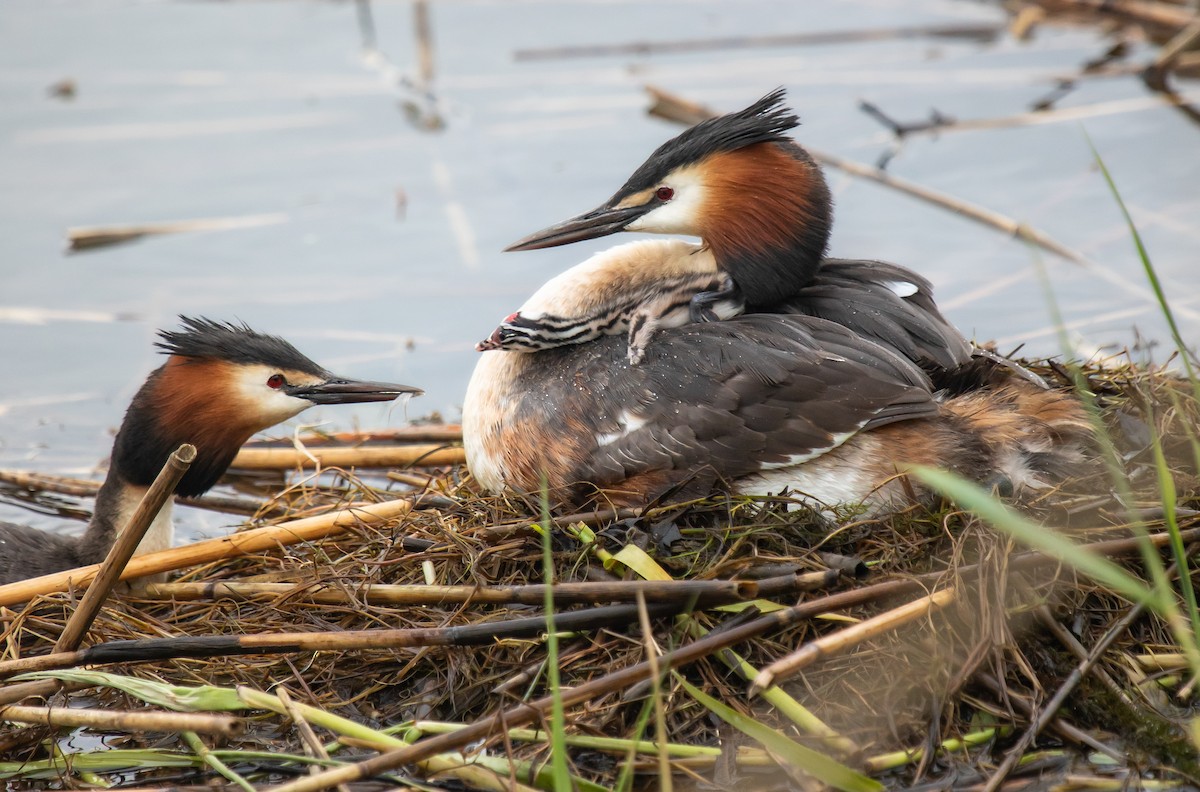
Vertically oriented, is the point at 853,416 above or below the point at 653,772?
above

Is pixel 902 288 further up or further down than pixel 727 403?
further up

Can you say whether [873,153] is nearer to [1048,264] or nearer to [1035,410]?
[1048,264]

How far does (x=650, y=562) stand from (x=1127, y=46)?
24.0 feet

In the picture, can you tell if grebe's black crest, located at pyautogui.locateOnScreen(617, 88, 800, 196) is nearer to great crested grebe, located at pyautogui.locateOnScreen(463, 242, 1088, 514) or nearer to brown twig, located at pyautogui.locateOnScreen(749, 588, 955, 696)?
great crested grebe, located at pyautogui.locateOnScreen(463, 242, 1088, 514)

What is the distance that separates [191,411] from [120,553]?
3.31ft

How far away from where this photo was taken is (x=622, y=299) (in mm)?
4387

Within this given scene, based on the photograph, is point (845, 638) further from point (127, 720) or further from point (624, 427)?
point (127, 720)

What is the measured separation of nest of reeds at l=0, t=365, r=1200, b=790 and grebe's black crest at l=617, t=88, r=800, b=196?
1.09m

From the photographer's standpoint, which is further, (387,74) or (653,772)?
(387,74)

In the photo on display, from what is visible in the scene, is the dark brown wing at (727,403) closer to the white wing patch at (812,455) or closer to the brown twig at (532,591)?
the white wing patch at (812,455)

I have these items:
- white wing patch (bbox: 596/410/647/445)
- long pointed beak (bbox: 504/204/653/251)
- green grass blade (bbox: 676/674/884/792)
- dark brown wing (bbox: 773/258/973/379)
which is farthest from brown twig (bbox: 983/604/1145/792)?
long pointed beak (bbox: 504/204/653/251)

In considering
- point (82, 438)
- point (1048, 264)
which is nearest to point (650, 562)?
point (82, 438)

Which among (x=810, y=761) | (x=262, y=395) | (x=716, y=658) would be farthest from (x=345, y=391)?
(x=810, y=761)

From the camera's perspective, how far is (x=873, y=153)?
8148 mm
